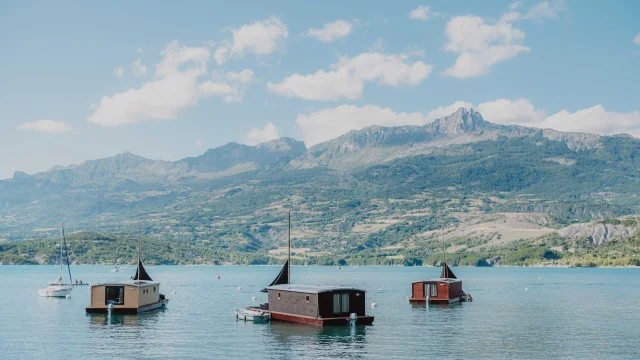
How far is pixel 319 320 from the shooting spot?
281ft

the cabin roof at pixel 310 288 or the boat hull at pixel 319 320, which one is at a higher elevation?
the cabin roof at pixel 310 288

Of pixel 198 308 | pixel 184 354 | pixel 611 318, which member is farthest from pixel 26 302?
pixel 611 318

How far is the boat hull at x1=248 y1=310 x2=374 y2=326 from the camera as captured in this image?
85.9 metres

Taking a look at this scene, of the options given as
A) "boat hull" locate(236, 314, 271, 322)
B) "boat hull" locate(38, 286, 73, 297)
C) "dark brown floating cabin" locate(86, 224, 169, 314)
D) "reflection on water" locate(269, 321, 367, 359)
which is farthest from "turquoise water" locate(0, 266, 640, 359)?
"boat hull" locate(38, 286, 73, 297)

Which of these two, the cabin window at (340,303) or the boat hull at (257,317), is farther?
the boat hull at (257,317)

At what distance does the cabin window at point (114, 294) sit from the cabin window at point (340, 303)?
35.7m

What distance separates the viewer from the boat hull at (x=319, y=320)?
85.9 meters

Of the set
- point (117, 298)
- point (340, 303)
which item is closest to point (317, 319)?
point (340, 303)

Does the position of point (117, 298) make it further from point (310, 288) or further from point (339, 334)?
point (339, 334)

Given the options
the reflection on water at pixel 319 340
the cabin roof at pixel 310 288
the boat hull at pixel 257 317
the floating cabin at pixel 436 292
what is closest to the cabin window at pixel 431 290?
the floating cabin at pixel 436 292

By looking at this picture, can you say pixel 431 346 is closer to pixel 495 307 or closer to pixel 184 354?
pixel 184 354

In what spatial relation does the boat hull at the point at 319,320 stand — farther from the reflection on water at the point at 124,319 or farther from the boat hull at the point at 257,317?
the reflection on water at the point at 124,319

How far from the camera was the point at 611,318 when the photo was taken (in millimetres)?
105562

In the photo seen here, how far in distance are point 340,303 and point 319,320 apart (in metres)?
4.35
